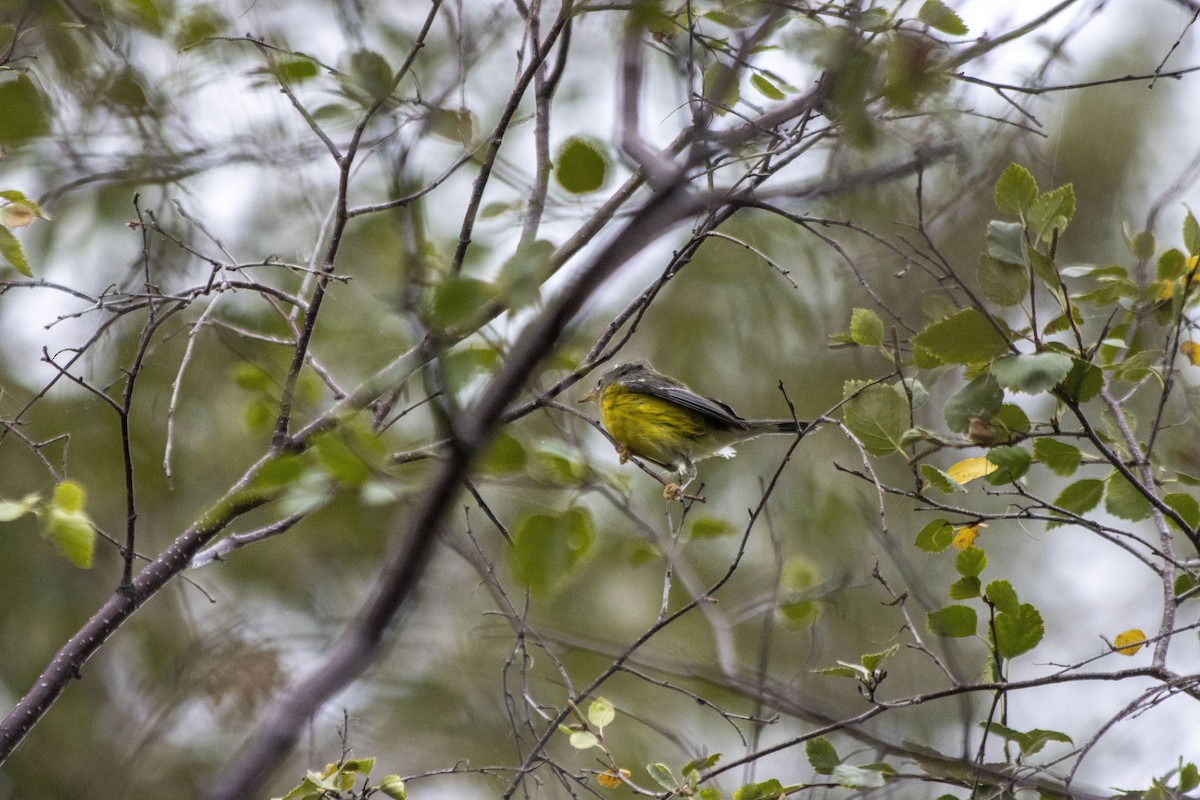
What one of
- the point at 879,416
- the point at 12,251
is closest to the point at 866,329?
the point at 879,416

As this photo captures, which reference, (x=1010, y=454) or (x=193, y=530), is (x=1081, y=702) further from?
(x=193, y=530)

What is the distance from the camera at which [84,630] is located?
8.96 feet

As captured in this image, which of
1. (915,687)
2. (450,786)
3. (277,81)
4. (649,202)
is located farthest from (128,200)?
(915,687)

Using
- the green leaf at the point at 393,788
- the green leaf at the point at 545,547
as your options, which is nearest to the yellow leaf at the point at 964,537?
the green leaf at the point at 393,788

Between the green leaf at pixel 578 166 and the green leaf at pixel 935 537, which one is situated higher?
the green leaf at pixel 935 537

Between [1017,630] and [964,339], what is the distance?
2.45 feet

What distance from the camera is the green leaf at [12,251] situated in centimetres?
258

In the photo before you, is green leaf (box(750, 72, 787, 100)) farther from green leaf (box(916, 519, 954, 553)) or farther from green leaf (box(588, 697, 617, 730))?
green leaf (box(588, 697, 617, 730))

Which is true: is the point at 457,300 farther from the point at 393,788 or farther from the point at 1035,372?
the point at 393,788

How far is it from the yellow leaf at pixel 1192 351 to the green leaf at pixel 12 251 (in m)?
3.12

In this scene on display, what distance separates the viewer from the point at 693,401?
5555 millimetres

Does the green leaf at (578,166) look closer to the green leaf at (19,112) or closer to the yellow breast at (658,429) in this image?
the green leaf at (19,112)

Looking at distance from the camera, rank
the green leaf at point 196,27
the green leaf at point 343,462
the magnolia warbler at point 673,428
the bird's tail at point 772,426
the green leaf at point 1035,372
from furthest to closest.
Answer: the magnolia warbler at point 673,428 → the bird's tail at point 772,426 → the green leaf at point 196,27 → the green leaf at point 1035,372 → the green leaf at point 343,462

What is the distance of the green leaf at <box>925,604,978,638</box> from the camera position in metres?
2.42
